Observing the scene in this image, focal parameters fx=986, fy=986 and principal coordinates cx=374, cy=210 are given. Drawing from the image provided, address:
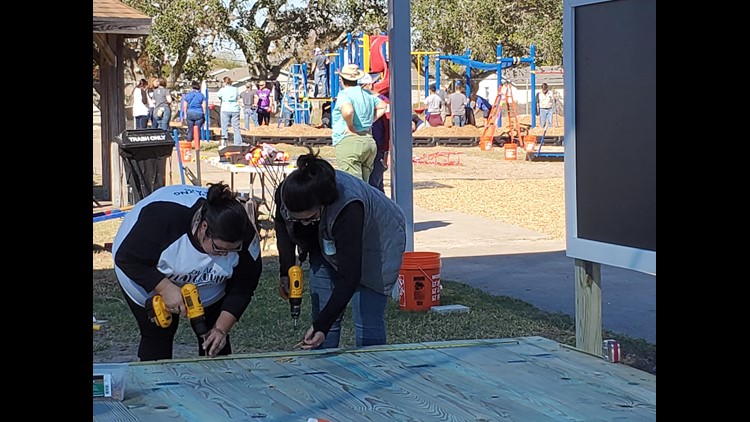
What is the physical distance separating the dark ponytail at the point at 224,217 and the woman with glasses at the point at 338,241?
296 millimetres

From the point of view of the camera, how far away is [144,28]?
13.6 meters

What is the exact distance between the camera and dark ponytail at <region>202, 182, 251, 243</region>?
13.4 feet

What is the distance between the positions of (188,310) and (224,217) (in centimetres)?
49

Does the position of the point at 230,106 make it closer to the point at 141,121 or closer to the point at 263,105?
the point at 141,121

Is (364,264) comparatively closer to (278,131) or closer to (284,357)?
(284,357)

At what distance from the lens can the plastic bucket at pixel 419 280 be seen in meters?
7.66

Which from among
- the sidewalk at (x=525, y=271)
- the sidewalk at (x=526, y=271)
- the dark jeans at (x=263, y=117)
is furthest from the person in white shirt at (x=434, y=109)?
the sidewalk at (x=526, y=271)

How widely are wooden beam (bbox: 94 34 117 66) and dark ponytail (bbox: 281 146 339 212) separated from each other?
10.9 metres

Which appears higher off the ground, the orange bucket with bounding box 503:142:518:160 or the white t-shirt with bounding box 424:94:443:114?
the white t-shirt with bounding box 424:94:443:114

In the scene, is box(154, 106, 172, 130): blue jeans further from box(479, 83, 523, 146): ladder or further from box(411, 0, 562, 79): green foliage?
box(411, 0, 562, 79): green foliage

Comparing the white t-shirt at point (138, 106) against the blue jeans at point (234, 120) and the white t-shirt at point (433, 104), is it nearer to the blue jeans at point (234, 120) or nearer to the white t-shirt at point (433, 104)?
the blue jeans at point (234, 120)

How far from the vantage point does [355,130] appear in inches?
418

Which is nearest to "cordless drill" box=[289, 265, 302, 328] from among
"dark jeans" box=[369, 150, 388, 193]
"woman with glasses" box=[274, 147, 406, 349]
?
"woman with glasses" box=[274, 147, 406, 349]
